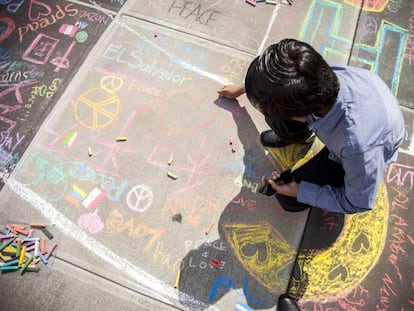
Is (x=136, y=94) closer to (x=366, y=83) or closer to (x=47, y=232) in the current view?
(x=47, y=232)

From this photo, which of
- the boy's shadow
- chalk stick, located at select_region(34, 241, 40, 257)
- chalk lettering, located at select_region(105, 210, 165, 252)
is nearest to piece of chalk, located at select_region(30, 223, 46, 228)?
chalk stick, located at select_region(34, 241, 40, 257)

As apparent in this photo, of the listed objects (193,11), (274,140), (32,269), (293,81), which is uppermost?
(293,81)

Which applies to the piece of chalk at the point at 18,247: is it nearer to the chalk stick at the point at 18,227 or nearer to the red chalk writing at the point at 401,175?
the chalk stick at the point at 18,227

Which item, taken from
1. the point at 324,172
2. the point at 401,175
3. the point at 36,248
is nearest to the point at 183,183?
the point at 324,172

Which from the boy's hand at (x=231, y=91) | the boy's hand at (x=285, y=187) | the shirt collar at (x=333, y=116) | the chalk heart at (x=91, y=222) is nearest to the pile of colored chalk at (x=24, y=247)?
the chalk heart at (x=91, y=222)

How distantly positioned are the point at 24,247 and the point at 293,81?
2.33m

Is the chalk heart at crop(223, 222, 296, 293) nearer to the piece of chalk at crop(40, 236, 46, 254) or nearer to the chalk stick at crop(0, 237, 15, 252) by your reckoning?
the piece of chalk at crop(40, 236, 46, 254)

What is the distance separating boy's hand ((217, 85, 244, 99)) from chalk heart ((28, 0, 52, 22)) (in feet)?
6.77

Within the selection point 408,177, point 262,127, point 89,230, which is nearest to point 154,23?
point 262,127

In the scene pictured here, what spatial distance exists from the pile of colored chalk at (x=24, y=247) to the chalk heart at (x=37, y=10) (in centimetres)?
219

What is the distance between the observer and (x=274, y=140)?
2.93 metres

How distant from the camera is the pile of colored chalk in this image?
2.54m

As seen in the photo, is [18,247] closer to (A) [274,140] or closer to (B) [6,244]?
(B) [6,244]

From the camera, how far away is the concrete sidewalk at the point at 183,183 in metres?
2.54
